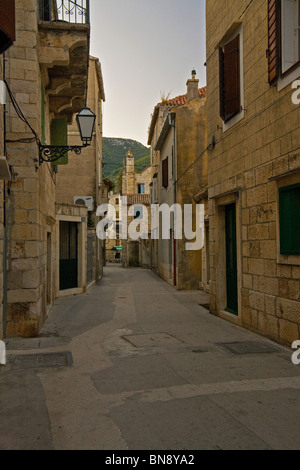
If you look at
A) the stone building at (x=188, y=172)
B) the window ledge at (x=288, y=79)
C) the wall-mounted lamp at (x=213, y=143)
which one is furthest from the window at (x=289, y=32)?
the stone building at (x=188, y=172)

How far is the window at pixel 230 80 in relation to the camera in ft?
28.1

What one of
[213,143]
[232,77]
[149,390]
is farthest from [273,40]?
[149,390]

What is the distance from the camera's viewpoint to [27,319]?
Result: 7633mm

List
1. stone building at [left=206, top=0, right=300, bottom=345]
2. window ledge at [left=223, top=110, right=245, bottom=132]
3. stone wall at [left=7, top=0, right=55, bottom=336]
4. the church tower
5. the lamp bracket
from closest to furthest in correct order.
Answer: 1. stone building at [left=206, top=0, right=300, bottom=345]
2. stone wall at [left=7, top=0, right=55, bottom=336]
3. the lamp bracket
4. window ledge at [left=223, top=110, right=245, bottom=132]
5. the church tower

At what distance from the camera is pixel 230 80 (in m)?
8.76

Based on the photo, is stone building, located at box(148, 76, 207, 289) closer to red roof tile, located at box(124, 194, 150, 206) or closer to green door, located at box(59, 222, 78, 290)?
green door, located at box(59, 222, 78, 290)

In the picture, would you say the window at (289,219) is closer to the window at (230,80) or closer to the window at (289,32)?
the window at (289,32)

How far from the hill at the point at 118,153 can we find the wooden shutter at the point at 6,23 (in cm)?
7367

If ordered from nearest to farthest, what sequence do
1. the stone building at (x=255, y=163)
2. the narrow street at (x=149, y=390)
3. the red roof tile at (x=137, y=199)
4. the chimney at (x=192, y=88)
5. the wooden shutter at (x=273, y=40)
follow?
the narrow street at (x=149, y=390) → the stone building at (x=255, y=163) → the wooden shutter at (x=273, y=40) → the chimney at (x=192, y=88) → the red roof tile at (x=137, y=199)

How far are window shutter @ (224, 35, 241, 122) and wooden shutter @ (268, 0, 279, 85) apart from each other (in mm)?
1510

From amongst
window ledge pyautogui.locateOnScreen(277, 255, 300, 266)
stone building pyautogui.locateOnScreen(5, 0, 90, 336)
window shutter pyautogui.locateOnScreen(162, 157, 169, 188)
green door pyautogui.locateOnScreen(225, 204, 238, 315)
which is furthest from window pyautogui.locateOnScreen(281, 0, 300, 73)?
window shutter pyautogui.locateOnScreen(162, 157, 169, 188)

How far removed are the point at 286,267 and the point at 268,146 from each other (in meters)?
2.10

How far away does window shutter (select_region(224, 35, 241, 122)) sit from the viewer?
28.0 feet

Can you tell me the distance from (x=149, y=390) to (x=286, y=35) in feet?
18.5
